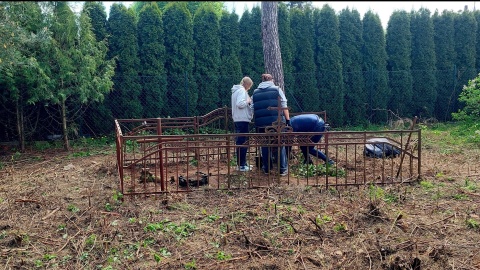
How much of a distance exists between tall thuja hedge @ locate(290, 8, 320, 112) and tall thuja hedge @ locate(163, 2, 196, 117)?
114 inches

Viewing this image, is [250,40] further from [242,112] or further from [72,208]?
[72,208]

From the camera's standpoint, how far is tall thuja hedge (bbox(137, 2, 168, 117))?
1145cm

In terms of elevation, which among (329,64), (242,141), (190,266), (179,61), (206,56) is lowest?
(190,266)

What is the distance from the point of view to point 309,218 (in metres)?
4.42

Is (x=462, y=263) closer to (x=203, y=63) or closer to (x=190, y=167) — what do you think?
(x=190, y=167)

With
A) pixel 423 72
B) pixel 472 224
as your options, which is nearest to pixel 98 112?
pixel 472 224

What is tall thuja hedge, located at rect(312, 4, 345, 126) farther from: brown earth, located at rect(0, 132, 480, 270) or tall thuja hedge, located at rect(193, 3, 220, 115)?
brown earth, located at rect(0, 132, 480, 270)

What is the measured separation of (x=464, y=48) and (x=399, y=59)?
7.53 feet

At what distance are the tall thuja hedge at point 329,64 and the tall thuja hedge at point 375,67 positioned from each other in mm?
944

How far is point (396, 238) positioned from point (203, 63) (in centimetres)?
882

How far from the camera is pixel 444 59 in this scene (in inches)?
567

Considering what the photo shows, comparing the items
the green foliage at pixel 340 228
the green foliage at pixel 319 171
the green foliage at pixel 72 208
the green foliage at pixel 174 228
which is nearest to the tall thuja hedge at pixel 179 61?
the green foliage at pixel 319 171

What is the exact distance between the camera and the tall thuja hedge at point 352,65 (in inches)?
528

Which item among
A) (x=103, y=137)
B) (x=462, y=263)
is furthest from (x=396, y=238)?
A: (x=103, y=137)
